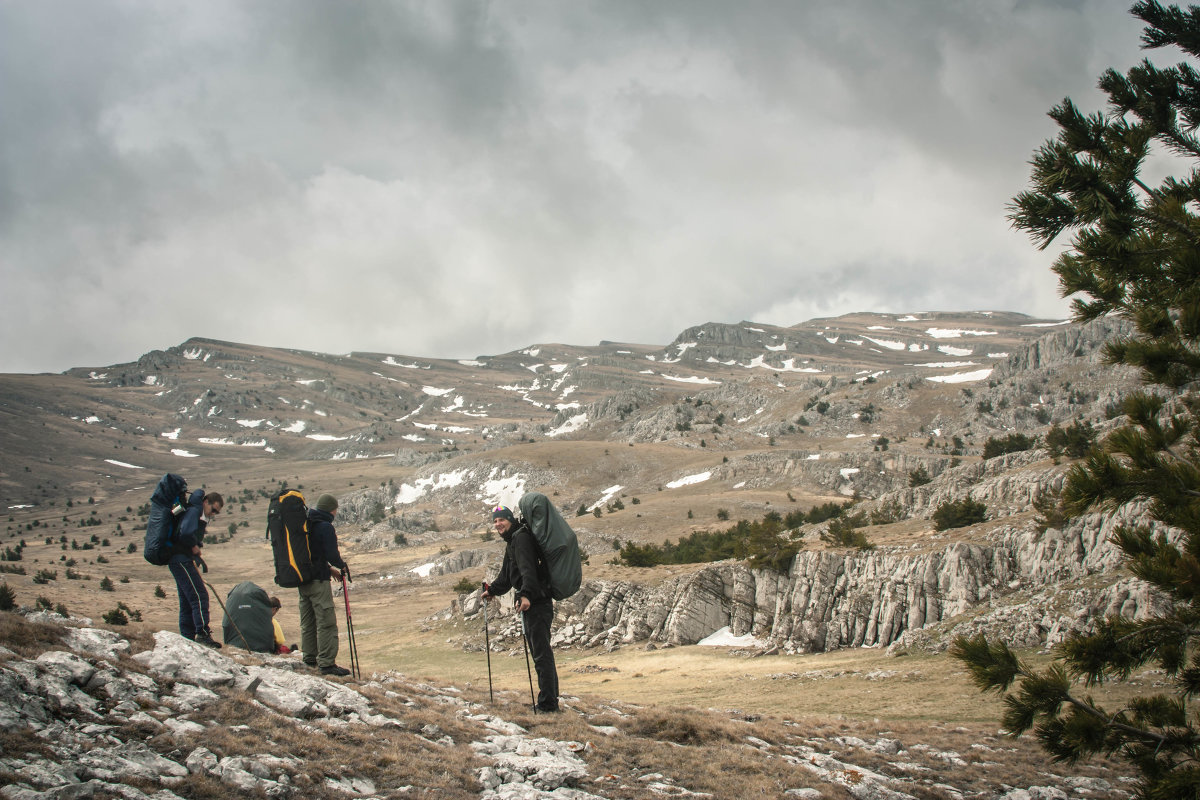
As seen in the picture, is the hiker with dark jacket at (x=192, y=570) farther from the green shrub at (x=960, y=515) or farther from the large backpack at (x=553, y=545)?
the green shrub at (x=960, y=515)

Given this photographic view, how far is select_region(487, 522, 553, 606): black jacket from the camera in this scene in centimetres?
941

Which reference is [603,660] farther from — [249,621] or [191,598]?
[191,598]

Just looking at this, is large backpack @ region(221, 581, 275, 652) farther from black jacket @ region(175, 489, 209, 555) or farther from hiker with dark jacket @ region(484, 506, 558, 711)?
hiker with dark jacket @ region(484, 506, 558, 711)

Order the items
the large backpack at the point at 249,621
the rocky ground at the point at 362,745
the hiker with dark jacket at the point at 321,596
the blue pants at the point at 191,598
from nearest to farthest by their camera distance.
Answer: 1. the rocky ground at the point at 362,745
2. the blue pants at the point at 191,598
3. the hiker with dark jacket at the point at 321,596
4. the large backpack at the point at 249,621

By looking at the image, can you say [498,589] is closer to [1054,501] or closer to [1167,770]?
[1167,770]

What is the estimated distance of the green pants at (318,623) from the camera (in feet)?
34.7

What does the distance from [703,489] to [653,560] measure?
47561 mm

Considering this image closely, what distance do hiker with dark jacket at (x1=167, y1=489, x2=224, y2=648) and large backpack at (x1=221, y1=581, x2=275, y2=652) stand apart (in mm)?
1104

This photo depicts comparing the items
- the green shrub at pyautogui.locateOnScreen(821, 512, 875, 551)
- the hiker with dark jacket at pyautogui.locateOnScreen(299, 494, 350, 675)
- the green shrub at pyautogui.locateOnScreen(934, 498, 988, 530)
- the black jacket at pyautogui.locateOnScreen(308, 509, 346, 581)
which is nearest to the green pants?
the hiker with dark jacket at pyautogui.locateOnScreen(299, 494, 350, 675)

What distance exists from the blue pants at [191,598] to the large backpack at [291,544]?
1200 millimetres

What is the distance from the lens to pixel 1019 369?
145750 mm

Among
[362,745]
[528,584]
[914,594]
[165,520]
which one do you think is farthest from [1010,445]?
[165,520]

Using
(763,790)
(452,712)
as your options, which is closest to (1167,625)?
(763,790)

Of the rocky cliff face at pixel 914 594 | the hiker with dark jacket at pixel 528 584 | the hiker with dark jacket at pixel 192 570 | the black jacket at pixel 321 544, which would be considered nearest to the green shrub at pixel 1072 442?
the rocky cliff face at pixel 914 594
